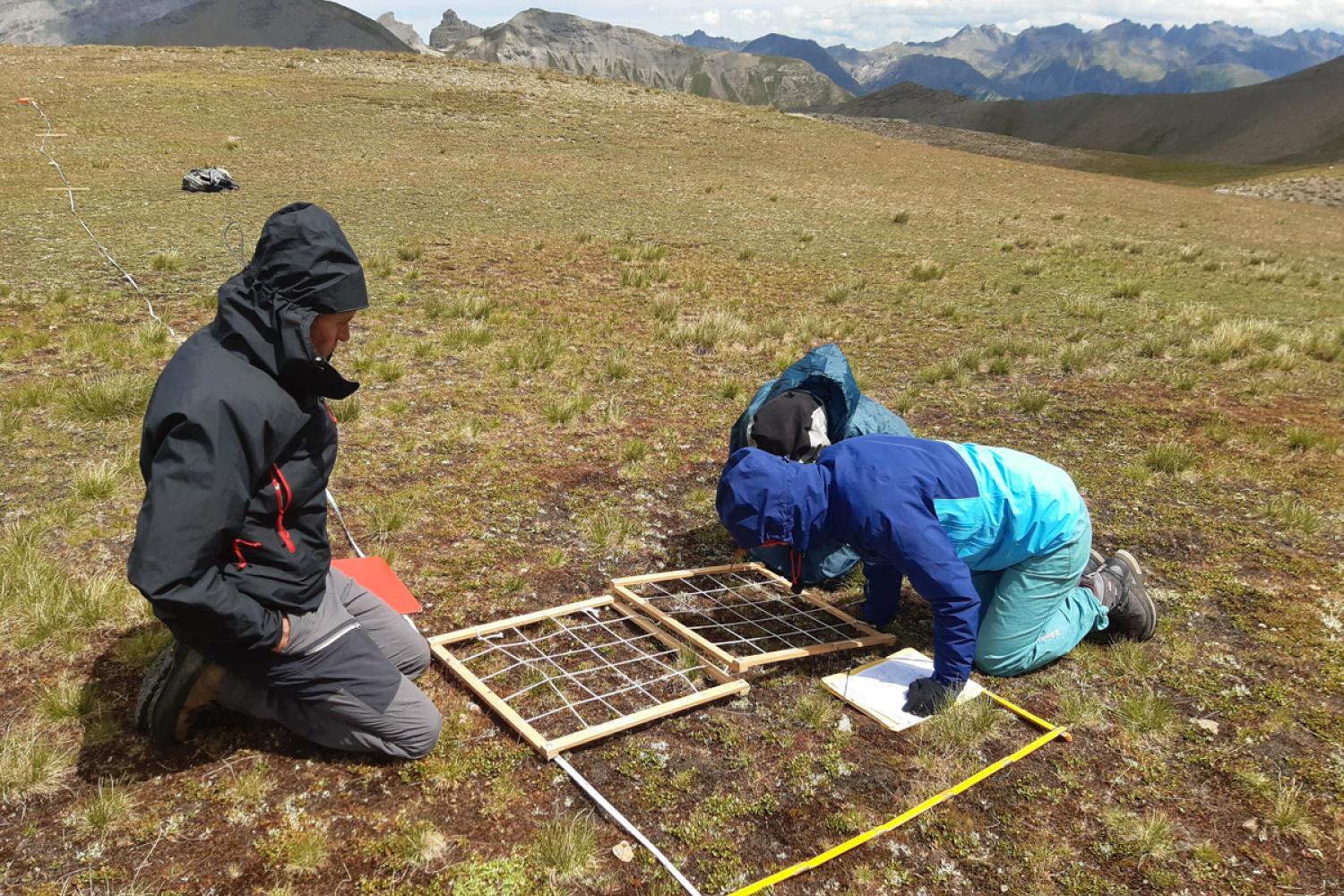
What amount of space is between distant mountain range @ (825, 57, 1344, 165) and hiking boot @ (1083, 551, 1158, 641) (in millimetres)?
111431

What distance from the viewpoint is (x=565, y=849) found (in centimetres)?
331

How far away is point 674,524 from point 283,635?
3.47m

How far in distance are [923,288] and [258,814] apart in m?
13.5

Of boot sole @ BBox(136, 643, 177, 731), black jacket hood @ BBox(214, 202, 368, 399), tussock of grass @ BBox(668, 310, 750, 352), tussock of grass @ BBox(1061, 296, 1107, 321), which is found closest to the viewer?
black jacket hood @ BBox(214, 202, 368, 399)

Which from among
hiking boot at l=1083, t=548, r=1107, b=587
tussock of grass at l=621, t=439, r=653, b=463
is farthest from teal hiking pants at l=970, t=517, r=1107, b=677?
tussock of grass at l=621, t=439, r=653, b=463

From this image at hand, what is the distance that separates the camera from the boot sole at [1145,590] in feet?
16.2

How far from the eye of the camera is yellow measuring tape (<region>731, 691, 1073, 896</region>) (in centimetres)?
328

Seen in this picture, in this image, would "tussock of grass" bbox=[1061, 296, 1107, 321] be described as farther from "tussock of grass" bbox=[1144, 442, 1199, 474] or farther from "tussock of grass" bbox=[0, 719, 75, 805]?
"tussock of grass" bbox=[0, 719, 75, 805]

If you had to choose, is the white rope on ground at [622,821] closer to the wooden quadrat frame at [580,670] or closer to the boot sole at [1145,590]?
the wooden quadrat frame at [580,670]

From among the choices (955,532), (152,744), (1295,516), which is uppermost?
(955,532)

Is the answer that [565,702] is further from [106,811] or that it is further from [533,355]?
[533,355]

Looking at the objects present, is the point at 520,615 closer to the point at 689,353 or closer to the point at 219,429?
the point at 219,429

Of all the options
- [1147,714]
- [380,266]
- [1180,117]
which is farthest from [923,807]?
[1180,117]

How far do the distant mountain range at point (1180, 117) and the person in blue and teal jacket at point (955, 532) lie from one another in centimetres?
11208
